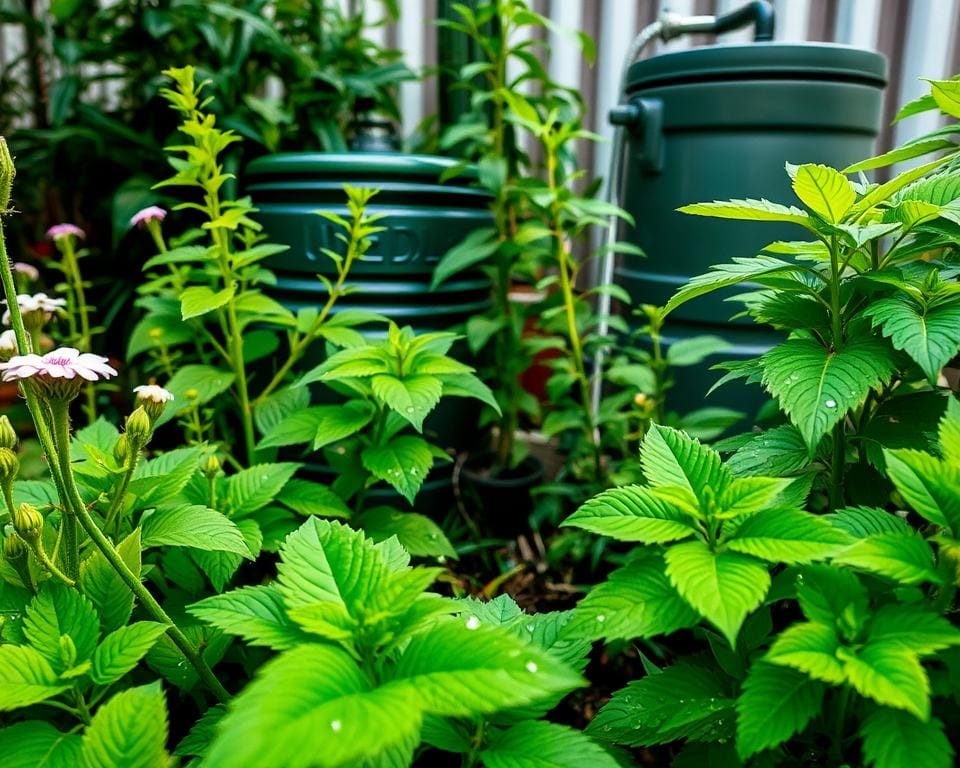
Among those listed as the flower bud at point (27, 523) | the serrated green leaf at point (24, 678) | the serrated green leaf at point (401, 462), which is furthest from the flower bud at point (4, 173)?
the serrated green leaf at point (401, 462)

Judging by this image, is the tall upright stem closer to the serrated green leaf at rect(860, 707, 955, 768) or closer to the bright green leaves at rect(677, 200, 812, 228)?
the bright green leaves at rect(677, 200, 812, 228)

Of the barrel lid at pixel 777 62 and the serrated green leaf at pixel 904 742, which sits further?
the barrel lid at pixel 777 62

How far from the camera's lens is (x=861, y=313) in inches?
24.3

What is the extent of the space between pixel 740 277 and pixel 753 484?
0.63 feet

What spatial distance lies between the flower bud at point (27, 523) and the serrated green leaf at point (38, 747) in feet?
0.44

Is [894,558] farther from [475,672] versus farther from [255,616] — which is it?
[255,616]

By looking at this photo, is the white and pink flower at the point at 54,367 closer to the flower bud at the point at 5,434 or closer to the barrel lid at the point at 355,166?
the flower bud at the point at 5,434

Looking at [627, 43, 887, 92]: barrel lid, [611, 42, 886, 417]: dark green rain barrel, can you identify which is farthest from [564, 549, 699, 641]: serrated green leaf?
[627, 43, 887, 92]: barrel lid

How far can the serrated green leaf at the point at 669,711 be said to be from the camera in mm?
528

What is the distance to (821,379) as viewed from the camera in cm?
58

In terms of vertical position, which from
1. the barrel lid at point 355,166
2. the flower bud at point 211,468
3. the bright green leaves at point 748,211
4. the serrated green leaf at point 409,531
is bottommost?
the serrated green leaf at point 409,531

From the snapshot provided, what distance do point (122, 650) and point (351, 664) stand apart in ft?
0.66

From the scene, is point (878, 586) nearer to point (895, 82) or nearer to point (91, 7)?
point (895, 82)

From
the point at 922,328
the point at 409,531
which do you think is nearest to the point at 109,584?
the point at 409,531
